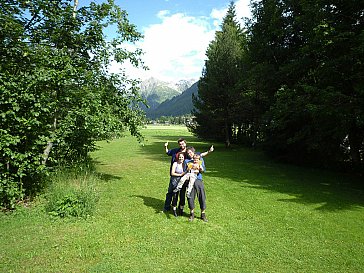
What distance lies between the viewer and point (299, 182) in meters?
13.0

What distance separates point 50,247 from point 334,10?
52.1 ft

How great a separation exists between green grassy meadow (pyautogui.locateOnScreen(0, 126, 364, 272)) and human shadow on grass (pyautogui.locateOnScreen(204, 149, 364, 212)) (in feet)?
0.36

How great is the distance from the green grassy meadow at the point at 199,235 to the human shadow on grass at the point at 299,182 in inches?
4.3

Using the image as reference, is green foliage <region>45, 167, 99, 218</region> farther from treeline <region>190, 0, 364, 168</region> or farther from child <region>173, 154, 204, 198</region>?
treeline <region>190, 0, 364, 168</region>

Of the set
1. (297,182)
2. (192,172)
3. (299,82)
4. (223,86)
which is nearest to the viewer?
(192,172)

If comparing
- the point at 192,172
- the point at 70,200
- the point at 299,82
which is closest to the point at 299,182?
the point at 299,82

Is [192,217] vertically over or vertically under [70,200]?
under

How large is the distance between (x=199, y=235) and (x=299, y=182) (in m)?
8.19

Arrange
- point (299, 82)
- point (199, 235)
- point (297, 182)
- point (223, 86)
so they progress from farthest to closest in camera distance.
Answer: point (223, 86) → point (299, 82) → point (297, 182) → point (199, 235)

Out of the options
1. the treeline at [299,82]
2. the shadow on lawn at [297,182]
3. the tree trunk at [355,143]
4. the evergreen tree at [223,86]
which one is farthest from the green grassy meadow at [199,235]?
the evergreen tree at [223,86]

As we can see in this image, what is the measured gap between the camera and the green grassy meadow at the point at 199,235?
5336 millimetres

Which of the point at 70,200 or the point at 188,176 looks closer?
the point at 188,176

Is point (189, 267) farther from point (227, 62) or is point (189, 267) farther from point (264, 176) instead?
point (227, 62)

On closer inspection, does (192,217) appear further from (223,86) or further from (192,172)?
(223,86)
